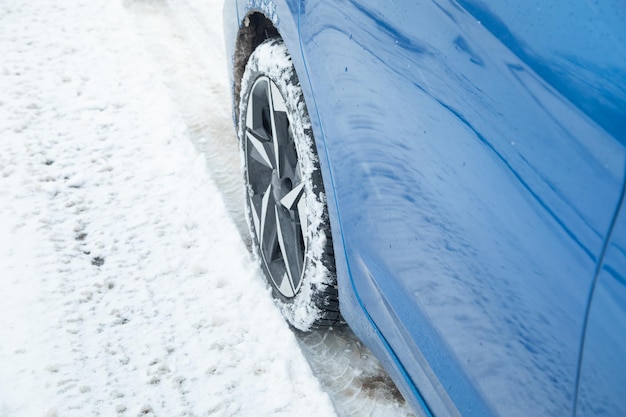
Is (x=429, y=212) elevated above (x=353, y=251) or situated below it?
above

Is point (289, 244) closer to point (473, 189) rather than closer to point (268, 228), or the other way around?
point (268, 228)

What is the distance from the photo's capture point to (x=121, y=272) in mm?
2213

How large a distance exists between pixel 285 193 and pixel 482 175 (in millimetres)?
1046

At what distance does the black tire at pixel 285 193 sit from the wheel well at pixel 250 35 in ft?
0.70

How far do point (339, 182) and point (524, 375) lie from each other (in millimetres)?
646

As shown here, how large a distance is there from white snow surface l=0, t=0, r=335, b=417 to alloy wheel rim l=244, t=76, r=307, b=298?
0.51ft

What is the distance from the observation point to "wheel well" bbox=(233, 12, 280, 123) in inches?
83.5

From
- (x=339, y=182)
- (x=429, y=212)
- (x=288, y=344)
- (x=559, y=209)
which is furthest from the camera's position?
(x=288, y=344)

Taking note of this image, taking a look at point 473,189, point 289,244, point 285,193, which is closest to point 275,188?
point 285,193

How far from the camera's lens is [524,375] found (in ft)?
3.13

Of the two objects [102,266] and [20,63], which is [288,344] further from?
[20,63]

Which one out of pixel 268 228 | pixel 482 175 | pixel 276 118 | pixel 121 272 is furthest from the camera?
pixel 121 272

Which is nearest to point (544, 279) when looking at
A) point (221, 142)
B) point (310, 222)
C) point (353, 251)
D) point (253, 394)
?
point (353, 251)

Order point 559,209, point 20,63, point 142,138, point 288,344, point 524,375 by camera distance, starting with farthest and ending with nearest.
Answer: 1. point 20,63
2. point 142,138
3. point 288,344
4. point 524,375
5. point 559,209
